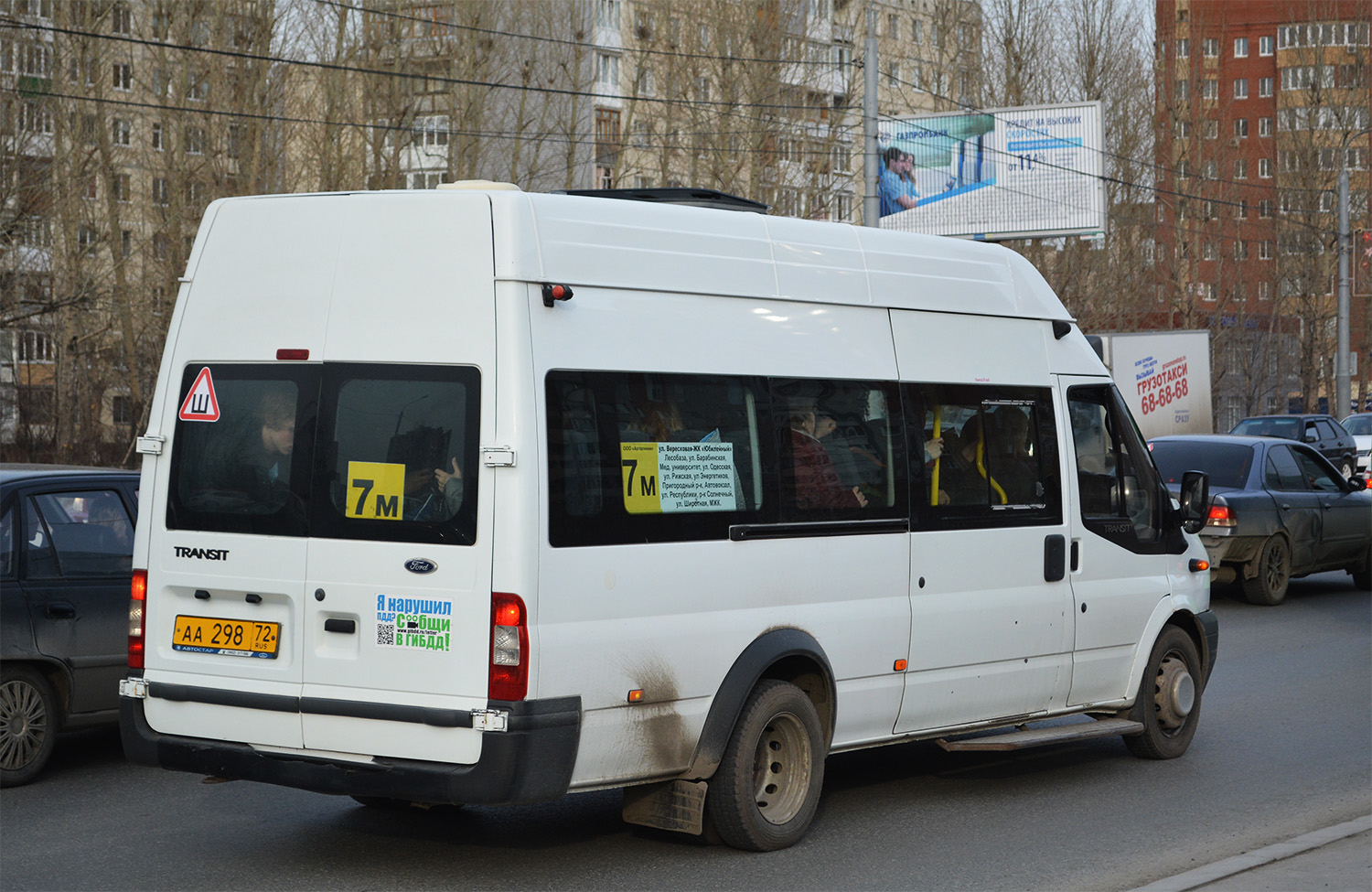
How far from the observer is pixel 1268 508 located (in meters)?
15.5

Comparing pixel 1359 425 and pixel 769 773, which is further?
pixel 1359 425

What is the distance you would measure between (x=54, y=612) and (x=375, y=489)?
2.89 meters

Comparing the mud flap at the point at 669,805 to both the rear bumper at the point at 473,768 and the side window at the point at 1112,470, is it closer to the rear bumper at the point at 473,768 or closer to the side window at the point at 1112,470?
the rear bumper at the point at 473,768

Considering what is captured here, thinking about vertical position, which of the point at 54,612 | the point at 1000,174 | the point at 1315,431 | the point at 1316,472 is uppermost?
the point at 1000,174

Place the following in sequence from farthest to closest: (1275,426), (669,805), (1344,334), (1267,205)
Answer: (1267,205), (1344,334), (1275,426), (669,805)

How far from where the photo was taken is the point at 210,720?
596 cm

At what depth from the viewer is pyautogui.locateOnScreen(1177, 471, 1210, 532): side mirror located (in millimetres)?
8438

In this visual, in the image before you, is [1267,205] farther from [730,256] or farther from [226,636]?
[226,636]

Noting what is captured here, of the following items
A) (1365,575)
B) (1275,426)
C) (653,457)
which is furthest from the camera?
(1275,426)

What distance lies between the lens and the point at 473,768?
18.0 ft

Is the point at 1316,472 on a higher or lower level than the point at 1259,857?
higher

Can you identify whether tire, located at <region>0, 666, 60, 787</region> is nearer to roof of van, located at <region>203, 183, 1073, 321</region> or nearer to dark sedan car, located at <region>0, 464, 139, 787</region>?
dark sedan car, located at <region>0, 464, 139, 787</region>

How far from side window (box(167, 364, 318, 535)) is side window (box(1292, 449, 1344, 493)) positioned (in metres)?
13.0

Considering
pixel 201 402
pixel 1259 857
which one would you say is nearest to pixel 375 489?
pixel 201 402
